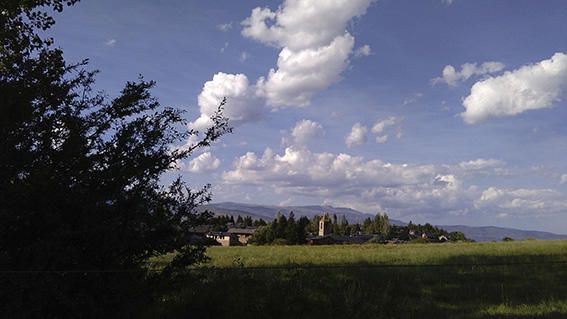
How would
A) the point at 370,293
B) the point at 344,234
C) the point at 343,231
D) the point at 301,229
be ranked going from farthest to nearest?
the point at 343,231 < the point at 344,234 < the point at 301,229 < the point at 370,293

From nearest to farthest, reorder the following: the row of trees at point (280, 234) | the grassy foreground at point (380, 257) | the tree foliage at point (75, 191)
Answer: the tree foliage at point (75, 191), the grassy foreground at point (380, 257), the row of trees at point (280, 234)

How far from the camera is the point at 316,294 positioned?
11297mm

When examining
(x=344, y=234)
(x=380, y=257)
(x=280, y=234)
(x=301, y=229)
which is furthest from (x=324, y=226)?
(x=380, y=257)

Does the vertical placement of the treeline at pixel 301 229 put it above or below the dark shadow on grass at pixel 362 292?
above

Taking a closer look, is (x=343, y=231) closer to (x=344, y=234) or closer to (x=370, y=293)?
(x=344, y=234)

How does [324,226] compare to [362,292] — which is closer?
Result: [362,292]

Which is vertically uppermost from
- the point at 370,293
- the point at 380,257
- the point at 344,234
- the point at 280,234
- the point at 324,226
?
the point at 324,226

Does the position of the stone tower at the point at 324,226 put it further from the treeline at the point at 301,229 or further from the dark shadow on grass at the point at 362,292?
the dark shadow on grass at the point at 362,292

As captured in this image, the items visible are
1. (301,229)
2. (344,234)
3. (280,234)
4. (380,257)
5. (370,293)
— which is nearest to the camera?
(370,293)

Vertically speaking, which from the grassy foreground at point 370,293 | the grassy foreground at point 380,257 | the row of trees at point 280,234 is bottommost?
the grassy foreground at point 370,293

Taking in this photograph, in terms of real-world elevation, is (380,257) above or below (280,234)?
below

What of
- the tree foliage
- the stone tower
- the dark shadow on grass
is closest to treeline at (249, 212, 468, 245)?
the stone tower

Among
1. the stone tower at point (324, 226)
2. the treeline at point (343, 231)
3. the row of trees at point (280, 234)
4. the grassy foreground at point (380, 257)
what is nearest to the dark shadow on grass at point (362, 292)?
the grassy foreground at point (380, 257)

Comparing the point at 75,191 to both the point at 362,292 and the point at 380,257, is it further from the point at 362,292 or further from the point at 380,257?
the point at 380,257
